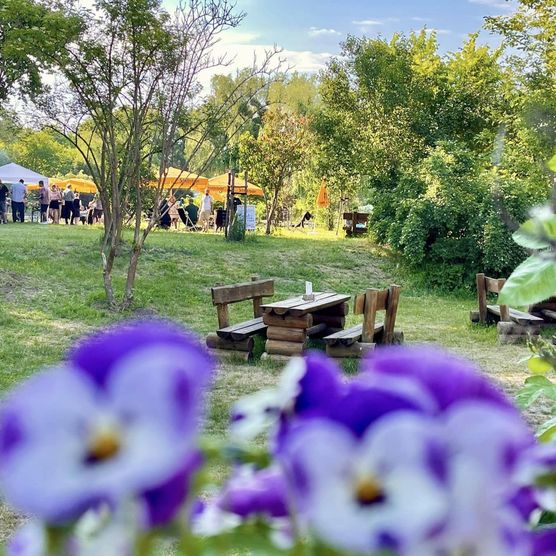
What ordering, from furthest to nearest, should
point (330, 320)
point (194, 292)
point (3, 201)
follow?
point (3, 201), point (194, 292), point (330, 320)

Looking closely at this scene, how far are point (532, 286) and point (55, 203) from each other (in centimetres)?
2143

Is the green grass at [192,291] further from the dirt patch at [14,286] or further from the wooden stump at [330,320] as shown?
the wooden stump at [330,320]

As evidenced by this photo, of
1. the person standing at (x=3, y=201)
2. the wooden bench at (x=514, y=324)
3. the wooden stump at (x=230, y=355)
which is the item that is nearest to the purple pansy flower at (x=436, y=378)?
the wooden stump at (x=230, y=355)

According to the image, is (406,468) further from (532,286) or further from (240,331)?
(240,331)

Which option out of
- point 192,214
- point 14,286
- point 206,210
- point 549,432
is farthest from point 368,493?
point 192,214

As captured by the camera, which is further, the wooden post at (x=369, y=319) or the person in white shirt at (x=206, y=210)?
the person in white shirt at (x=206, y=210)

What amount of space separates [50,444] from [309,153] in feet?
74.0

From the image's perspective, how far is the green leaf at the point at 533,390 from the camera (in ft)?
4.17

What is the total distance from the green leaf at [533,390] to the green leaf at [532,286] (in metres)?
0.59

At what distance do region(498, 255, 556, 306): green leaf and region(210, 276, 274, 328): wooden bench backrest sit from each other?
6480 millimetres

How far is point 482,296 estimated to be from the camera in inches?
383

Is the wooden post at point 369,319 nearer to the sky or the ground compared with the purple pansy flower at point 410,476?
nearer to the ground

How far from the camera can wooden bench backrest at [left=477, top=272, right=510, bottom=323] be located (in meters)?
9.08

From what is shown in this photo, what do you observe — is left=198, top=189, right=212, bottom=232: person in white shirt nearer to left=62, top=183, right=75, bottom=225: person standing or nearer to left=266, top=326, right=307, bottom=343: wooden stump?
left=62, top=183, right=75, bottom=225: person standing
